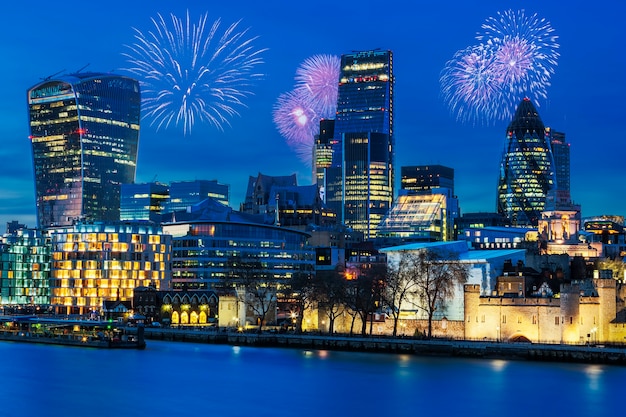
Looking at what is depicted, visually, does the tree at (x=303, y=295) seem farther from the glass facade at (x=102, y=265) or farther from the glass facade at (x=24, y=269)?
the glass facade at (x=24, y=269)

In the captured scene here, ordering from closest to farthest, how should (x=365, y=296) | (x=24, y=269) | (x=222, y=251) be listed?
(x=365, y=296) < (x=222, y=251) < (x=24, y=269)

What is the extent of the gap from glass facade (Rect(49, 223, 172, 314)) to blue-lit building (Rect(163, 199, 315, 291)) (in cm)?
399

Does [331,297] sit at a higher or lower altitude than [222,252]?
lower

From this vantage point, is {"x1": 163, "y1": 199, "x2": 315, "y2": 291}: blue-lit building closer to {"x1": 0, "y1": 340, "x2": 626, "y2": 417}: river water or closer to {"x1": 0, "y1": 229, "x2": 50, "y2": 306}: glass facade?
{"x1": 0, "y1": 229, "x2": 50, "y2": 306}: glass facade

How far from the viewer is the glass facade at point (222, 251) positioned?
565 feet

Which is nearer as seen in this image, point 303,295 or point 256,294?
point 303,295

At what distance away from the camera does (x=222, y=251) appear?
17475 centimetres

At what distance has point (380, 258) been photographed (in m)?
180

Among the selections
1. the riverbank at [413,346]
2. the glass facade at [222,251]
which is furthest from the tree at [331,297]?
the glass facade at [222,251]

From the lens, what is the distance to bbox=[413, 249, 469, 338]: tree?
113812mm

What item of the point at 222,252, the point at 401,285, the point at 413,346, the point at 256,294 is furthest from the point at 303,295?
the point at 222,252

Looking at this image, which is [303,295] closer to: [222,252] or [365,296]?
[365,296]

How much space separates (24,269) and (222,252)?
37327 mm

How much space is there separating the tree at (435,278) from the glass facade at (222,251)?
52.6 meters
